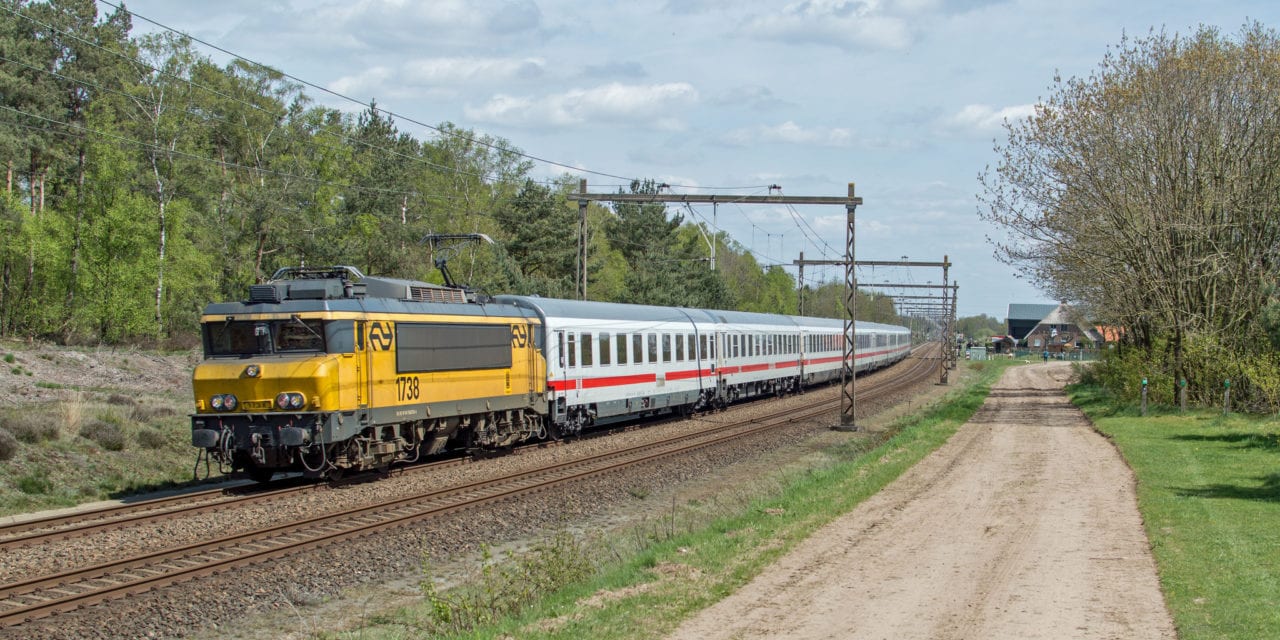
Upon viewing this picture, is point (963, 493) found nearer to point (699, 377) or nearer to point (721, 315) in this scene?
point (699, 377)

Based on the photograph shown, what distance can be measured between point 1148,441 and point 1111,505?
10.2m

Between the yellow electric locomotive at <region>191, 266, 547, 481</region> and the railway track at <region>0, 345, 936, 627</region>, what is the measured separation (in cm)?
108

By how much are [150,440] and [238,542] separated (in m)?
9.58

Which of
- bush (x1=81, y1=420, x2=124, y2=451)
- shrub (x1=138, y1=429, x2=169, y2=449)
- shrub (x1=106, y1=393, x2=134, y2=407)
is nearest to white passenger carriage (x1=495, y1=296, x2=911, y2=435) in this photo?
shrub (x1=138, y1=429, x2=169, y2=449)

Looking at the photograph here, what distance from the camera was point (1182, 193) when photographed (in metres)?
33.2

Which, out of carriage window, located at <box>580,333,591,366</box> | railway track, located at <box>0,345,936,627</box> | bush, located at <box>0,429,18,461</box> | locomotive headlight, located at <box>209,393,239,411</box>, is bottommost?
railway track, located at <box>0,345,936,627</box>

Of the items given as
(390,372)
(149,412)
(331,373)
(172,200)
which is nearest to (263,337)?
(331,373)

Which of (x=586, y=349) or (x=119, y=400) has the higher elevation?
(x=586, y=349)

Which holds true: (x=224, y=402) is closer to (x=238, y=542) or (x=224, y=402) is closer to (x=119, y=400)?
(x=238, y=542)

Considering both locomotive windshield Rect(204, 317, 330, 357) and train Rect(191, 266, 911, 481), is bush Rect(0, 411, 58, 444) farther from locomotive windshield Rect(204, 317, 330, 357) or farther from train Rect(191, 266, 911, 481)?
locomotive windshield Rect(204, 317, 330, 357)

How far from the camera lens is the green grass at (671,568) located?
30.2 ft

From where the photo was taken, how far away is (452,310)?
19922mm

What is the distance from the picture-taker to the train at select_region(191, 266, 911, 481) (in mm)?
16422

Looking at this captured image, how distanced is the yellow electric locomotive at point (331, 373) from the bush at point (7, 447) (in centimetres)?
348
